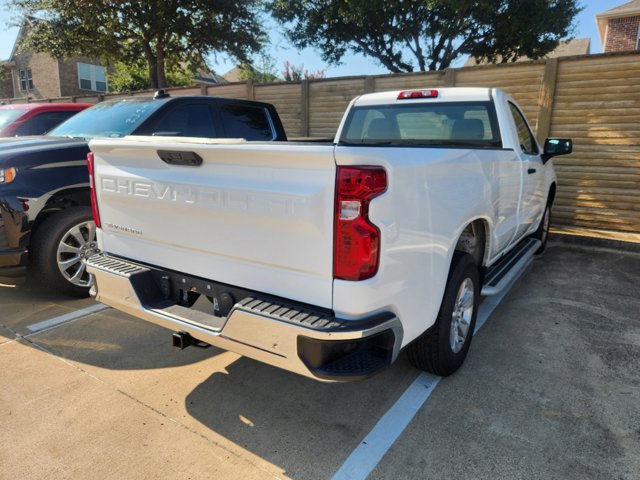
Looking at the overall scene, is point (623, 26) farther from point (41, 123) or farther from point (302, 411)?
point (302, 411)

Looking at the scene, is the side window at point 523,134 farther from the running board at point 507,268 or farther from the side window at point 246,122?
the side window at point 246,122

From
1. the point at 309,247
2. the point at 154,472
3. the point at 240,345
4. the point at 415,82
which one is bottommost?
the point at 154,472

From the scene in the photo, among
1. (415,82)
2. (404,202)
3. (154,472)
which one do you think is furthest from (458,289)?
(415,82)

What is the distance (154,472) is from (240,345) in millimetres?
748

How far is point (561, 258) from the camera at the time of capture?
618cm

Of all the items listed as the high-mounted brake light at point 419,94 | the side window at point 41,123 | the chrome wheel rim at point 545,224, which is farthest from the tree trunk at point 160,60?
the chrome wheel rim at point 545,224

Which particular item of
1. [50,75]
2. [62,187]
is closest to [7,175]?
[62,187]

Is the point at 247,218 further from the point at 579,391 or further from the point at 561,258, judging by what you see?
the point at 561,258

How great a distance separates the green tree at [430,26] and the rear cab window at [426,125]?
1010 centimetres

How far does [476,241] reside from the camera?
3475mm

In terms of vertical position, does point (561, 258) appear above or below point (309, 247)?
below

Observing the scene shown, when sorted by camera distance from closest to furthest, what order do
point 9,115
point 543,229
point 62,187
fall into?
point 62,187 < point 543,229 < point 9,115

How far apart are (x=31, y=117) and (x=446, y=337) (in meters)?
6.34

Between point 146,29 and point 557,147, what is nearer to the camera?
point 557,147
